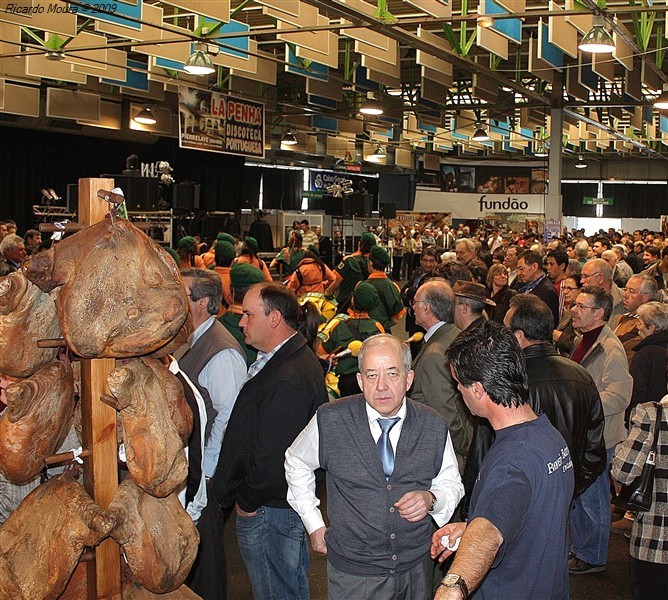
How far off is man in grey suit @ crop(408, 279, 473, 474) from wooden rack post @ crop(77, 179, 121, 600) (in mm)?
1996

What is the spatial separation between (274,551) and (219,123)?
30.8 feet

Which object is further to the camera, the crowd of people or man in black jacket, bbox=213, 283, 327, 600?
man in black jacket, bbox=213, 283, 327, 600

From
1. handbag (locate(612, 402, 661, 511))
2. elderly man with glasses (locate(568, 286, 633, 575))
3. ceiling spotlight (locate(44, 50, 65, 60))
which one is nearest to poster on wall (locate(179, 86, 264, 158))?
ceiling spotlight (locate(44, 50, 65, 60))

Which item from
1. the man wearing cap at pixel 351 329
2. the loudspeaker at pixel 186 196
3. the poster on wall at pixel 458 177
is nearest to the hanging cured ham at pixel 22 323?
the man wearing cap at pixel 351 329

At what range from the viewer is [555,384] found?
154 inches

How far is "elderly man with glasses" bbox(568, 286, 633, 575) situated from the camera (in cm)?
484

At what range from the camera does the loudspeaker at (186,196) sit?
51.3ft

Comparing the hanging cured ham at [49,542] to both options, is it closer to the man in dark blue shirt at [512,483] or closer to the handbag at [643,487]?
the man in dark blue shirt at [512,483]

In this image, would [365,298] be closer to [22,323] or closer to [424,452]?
[424,452]

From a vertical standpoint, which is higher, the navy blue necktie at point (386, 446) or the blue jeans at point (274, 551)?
the navy blue necktie at point (386, 446)

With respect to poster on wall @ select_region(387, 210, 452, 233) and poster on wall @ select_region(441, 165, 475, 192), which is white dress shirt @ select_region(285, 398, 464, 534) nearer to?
poster on wall @ select_region(387, 210, 452, 233)

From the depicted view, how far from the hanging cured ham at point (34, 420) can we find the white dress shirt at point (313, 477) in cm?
93

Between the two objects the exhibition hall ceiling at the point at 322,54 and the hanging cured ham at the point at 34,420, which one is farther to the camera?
the exhibition hall ceiling at the point at 322,54

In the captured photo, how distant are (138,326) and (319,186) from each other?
2929 centimetres
